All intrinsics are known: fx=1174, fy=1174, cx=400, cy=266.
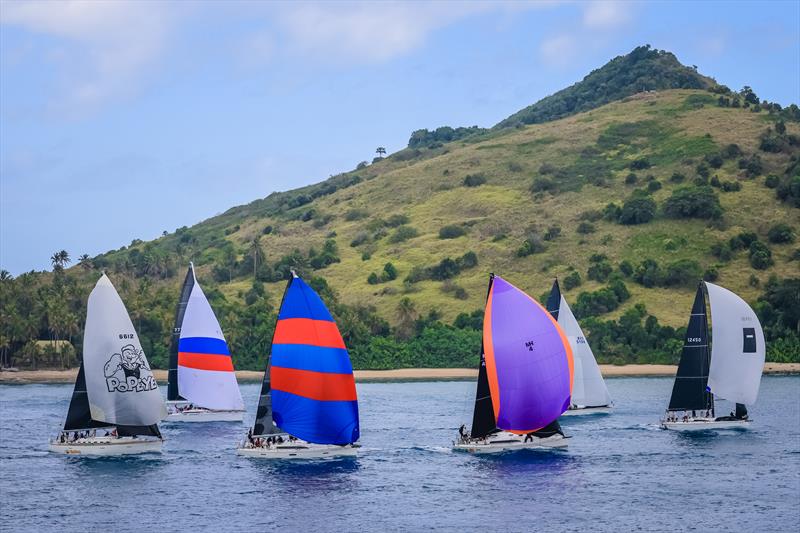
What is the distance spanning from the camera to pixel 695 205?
18038cm

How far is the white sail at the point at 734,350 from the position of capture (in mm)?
82500

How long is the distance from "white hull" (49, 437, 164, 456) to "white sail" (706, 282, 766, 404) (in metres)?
39.0

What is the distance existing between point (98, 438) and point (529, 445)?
2601 cm

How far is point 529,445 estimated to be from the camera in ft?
230

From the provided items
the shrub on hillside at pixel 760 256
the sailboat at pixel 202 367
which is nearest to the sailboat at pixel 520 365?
the sailboat at pixel 202 367

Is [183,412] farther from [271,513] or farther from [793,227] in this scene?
[793,227]

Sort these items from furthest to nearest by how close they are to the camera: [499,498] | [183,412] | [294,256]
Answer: [294,256] → [183,412] → [499,498]

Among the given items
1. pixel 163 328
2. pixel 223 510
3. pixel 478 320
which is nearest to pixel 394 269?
pixel 478 320

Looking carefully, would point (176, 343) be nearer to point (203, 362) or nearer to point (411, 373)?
point (203, 362)

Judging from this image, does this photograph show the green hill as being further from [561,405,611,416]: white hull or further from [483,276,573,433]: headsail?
[483,276,573,433]: headsail

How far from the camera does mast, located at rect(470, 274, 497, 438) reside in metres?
68.3

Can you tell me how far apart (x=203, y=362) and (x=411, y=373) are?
59.1 metres

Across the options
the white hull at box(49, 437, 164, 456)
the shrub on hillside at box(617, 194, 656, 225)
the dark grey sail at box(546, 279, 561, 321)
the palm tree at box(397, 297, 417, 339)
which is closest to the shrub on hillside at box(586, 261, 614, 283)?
the shrub on hillside at box(617, 194, 656, 225)

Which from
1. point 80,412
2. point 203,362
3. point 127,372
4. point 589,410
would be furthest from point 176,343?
point 589,410
